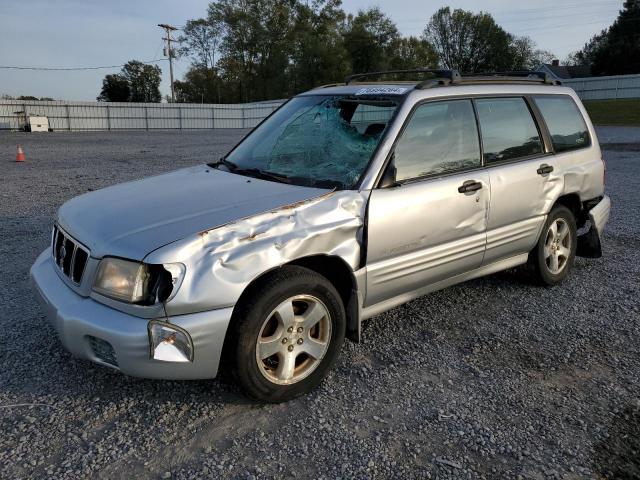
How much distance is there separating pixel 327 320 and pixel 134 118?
124 feet

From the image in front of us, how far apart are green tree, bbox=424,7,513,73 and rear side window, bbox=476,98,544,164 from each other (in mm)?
70235

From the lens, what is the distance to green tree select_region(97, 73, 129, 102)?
6150 centimetres

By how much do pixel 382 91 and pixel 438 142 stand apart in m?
0.54

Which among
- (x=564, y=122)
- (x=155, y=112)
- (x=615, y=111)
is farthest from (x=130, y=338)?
(x=155, y=112)

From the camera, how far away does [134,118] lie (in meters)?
37.7

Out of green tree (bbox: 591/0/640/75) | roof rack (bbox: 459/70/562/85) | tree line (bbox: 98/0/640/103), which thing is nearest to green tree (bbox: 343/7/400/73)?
tree line (bbox: 98/0/640/103)

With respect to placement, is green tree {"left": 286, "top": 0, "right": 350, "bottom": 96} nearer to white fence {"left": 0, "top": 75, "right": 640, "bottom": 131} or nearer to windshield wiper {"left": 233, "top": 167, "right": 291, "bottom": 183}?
white fence {"left": 0, "top": 75, "right": 640, "bottom": 131}

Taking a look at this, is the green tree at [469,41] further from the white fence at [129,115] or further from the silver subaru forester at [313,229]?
the silver subaru forester at [313,229]

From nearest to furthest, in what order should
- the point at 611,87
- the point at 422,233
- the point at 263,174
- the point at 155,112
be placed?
1. the point at 422,233
2. the point at 263,174
3. the point at 155,112
4. the point at 611,87

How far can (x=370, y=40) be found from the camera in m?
62.2

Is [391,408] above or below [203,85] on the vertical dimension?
below

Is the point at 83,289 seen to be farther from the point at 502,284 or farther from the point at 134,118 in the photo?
the point at 134,118

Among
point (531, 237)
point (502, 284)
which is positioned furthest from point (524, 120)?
point (502, 284)

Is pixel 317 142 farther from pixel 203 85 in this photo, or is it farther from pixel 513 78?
pixel 203 85
